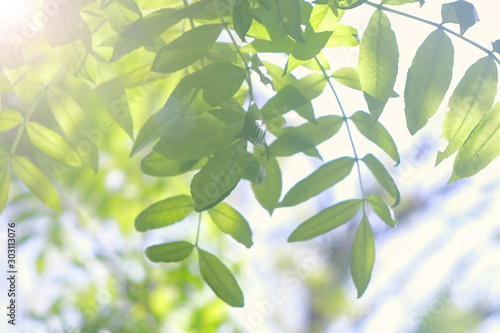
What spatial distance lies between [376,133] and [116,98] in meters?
0.41

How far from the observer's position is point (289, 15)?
0.58m

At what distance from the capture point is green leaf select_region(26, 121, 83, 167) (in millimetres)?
866

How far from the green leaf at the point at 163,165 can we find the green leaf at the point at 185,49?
0.49 ft

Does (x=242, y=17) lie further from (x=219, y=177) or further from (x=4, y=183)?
(x=4, y=183)

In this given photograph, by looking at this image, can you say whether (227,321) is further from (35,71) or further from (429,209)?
(429,209)

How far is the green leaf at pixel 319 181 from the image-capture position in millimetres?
867

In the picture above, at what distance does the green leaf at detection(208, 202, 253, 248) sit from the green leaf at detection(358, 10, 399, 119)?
11.9 inches

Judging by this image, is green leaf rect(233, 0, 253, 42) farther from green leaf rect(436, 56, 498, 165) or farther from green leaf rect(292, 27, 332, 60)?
green leaf rect(436, 56, 498, 165)

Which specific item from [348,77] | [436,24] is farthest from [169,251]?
[436,24]

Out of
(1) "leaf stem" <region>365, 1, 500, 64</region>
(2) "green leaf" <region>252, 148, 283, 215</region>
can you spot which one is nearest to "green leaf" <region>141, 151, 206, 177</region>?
(2) "green leaf" <region>252, 148, 283, 215</region>

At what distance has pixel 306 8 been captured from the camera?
0.68m

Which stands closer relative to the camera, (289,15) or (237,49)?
(289,15)

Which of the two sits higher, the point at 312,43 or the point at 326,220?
the point at 312,43

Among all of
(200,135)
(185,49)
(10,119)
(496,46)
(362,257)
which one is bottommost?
(362,257)
